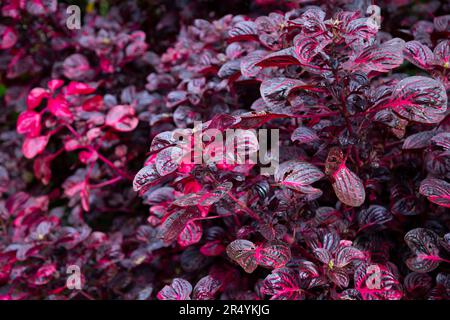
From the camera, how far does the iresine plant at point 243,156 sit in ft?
2.67

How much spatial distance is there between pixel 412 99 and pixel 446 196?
6.9 inches

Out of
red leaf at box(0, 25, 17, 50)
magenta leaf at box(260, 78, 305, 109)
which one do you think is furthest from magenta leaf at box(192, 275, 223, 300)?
red leaf at box(0, 25, 17, 50)

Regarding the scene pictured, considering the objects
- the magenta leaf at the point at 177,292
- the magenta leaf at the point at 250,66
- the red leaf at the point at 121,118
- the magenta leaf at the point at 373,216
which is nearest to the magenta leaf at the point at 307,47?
the magenta leaf at the point at 250,66

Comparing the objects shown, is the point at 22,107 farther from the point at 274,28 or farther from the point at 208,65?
the point at 274,28

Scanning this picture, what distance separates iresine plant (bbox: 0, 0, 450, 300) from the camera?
0.81m

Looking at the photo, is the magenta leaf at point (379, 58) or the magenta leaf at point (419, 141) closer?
the magenta leaf at point (379, 58)

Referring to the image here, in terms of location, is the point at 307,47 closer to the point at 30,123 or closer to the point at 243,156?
the point at 243,156

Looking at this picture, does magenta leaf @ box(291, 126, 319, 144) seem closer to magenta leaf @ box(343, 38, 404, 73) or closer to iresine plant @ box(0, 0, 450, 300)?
iresine plant @ box(0, 0, 450, 300)

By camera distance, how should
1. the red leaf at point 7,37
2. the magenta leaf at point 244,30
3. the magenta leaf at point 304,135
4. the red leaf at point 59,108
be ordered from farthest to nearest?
the red leaf at point 7,37 → the red leaf at point 59,108 → the magenta leaf at point 244,30 → the magenta leaf at point 304,135

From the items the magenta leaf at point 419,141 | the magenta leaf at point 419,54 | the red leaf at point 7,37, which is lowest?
the magenta leaf at point 419,141

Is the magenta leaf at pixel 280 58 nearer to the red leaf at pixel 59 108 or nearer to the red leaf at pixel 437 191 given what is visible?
the red leaf at pixel 437 191

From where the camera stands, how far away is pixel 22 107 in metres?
1.64

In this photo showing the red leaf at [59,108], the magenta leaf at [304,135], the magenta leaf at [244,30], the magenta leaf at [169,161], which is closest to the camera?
the magenta leaf at [169,161]

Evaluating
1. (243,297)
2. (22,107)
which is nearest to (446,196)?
(243,297)
